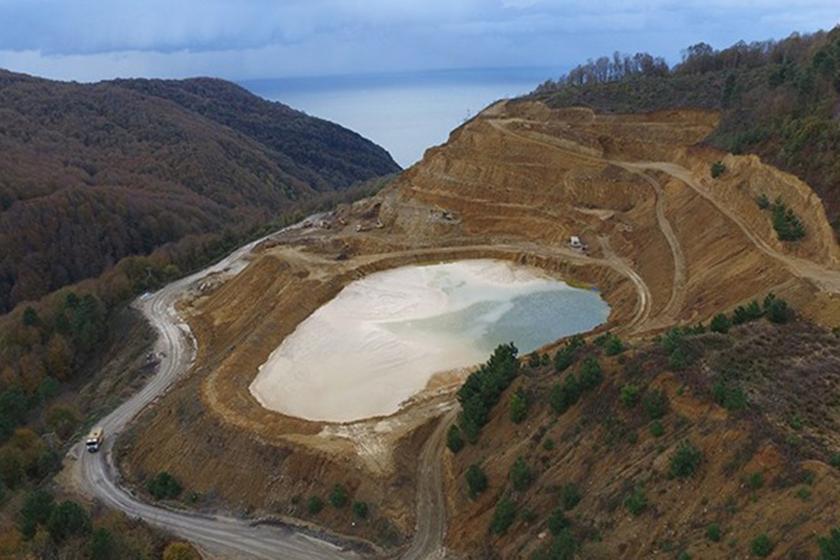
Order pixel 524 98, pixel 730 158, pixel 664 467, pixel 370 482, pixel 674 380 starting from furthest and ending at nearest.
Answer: pixel 524 98 → pixel 730 158 → pixel 370 482 → pixel 674 380 → pixel 664 467

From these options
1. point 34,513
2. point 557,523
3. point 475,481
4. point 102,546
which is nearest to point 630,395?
point 557,523

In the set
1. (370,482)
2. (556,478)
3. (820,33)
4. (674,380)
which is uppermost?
(820,33)

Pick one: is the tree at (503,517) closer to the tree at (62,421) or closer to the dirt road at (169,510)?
the dirt road at (169,510)

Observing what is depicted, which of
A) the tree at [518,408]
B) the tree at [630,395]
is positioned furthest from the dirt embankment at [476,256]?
the tree at [630,395]

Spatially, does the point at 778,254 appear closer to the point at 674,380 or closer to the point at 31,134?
the point at 674,380

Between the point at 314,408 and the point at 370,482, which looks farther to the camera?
the point at 314,408

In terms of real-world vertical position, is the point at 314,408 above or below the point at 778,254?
below

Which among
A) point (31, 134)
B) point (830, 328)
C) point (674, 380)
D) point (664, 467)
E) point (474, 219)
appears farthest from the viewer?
point (31, 134)

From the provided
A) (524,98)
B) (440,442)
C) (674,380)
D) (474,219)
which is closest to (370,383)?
(440,442)
